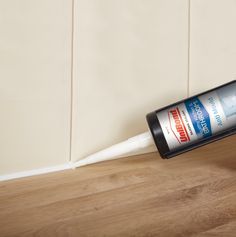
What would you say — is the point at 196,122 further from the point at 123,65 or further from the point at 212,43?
the point at 212,43

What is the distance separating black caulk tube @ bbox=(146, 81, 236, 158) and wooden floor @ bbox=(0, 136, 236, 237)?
7 cm

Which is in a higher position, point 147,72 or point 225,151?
point 147,72

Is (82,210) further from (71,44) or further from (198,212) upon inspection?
(71,44)

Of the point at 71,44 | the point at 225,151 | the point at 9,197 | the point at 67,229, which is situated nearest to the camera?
the point at 67,229

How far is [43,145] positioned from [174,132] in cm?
26

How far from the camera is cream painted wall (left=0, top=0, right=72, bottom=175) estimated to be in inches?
22.8

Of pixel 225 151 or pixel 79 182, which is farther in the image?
pixel 225 151

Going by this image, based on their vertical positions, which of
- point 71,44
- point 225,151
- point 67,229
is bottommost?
point 225,151

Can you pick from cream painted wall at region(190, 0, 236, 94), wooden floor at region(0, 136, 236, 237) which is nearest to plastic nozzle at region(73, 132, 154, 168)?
wooden floor at region(0, 136, 236, 237)

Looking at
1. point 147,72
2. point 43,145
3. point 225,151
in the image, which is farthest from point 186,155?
point 43,145

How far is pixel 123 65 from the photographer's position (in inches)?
28.2

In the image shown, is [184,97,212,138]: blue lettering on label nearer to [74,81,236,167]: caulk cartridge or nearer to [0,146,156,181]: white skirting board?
[74,81,236,167]: caulk cartridge

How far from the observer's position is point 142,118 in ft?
2.52

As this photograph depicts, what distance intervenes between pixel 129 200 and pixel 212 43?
545 mm
